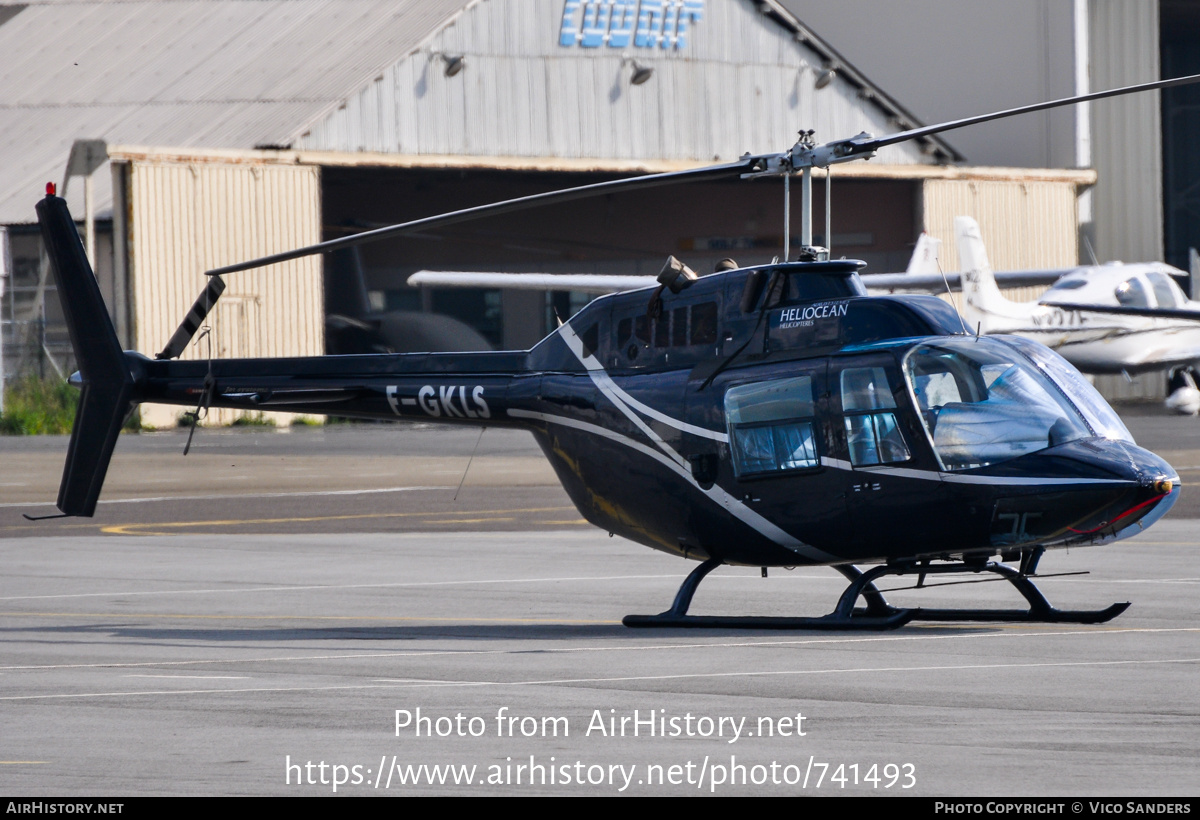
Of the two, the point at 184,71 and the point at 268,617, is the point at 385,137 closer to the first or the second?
the point at 184,71

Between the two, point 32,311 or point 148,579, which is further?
point 32,311

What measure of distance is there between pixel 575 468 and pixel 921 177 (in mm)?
35604

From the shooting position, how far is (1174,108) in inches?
2357

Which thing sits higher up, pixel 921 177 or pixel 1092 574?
pixel 921 177

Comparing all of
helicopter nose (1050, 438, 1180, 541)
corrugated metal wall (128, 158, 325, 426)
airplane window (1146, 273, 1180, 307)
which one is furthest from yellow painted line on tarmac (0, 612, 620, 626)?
airplane window (1146, 273, 1180, 307)

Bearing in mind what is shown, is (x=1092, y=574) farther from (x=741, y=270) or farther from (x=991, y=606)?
(x=741, y=270)

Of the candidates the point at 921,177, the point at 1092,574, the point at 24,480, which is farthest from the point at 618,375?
the point at 921,177

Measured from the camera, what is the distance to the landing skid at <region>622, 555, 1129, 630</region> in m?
11.1

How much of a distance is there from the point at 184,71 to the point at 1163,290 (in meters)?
26.1

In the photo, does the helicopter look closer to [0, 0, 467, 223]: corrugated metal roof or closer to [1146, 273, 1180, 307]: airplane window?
[0, 0, 467, 223]: corrugated metal roof

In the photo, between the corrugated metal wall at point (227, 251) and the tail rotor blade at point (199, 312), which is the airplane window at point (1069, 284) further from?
the tail rotor blade at point (199, 312)

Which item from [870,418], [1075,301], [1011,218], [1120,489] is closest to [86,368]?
[870,418]

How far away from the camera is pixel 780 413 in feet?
37.0

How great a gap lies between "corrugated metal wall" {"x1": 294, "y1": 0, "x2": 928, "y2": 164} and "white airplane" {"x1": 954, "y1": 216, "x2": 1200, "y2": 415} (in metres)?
7.40
